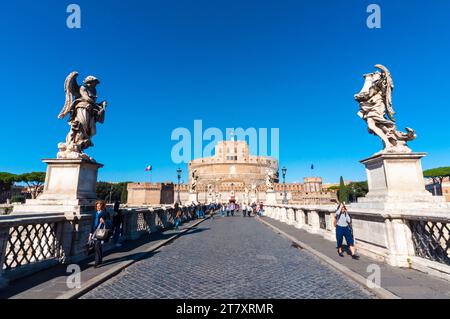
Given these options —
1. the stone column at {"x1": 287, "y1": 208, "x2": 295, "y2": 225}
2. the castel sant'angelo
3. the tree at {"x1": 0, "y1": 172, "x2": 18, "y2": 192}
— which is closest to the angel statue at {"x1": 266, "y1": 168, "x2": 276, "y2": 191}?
the stone column at {"x1": 287, "y1": 208, "x2": 295, "y2": 225}

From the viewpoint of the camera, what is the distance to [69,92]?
7.31 meters

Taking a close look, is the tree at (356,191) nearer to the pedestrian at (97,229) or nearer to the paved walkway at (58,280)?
the paved walkway at (58,280)

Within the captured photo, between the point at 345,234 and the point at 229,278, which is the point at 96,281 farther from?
the point at 345,234

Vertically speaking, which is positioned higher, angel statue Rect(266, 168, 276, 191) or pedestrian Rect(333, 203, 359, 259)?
angel statue Rect(266, 168, 276, 191)

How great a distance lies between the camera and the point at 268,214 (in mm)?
28531

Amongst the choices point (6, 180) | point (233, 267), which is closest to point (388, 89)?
point (233, 267)

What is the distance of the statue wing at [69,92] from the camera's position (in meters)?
7.23

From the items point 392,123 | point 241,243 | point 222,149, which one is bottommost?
point 241,243

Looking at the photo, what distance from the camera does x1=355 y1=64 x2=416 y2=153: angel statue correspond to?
22.7 feet

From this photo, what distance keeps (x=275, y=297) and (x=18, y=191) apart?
Answer: 120382mm

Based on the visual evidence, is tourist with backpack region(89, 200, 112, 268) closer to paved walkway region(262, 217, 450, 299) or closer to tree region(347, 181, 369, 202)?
paved walkway region(262, 217, 450, 299)

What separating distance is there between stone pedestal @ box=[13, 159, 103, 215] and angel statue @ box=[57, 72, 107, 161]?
290 millimetres
